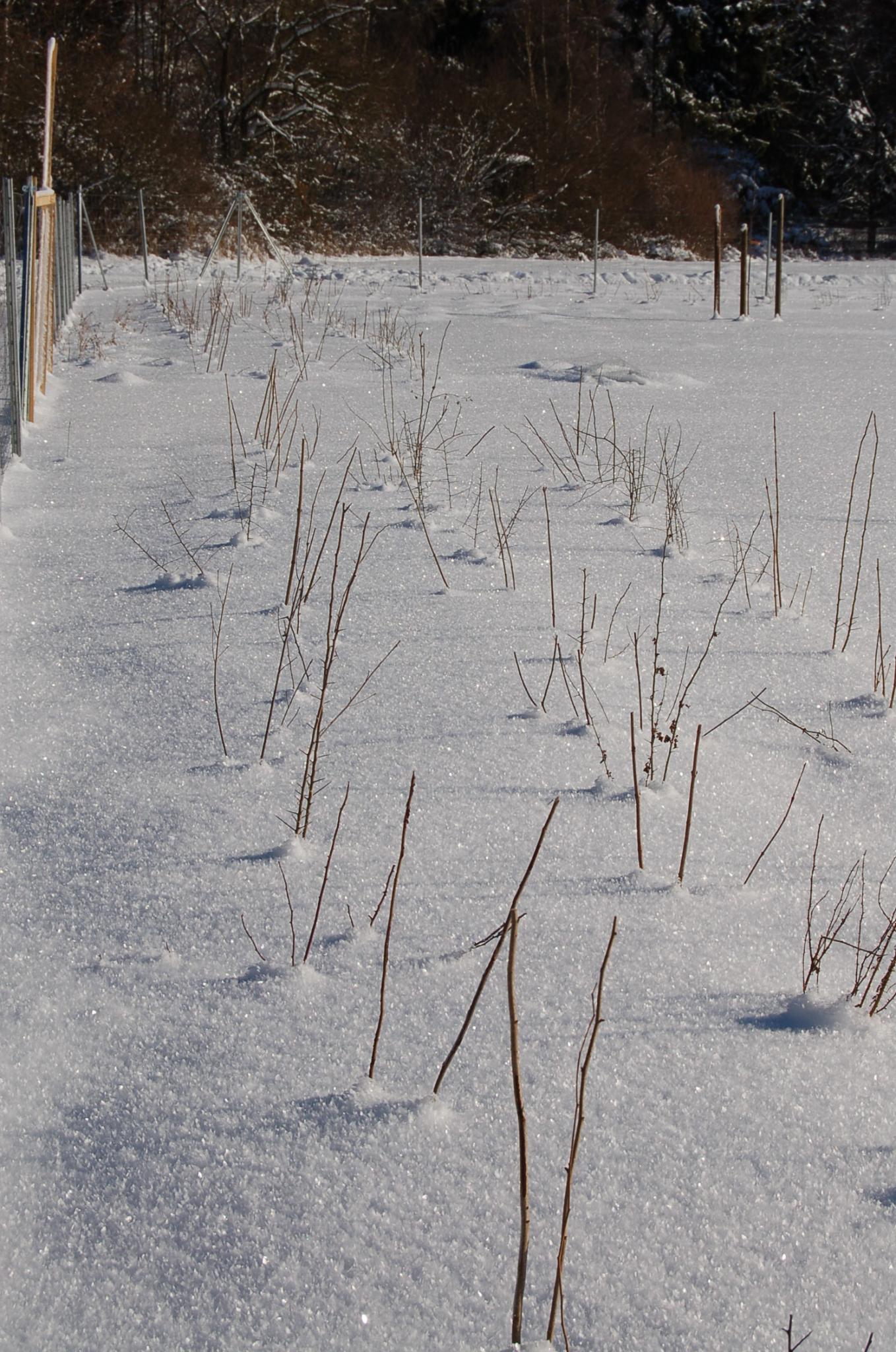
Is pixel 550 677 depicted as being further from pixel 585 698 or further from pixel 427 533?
pixel 427 533

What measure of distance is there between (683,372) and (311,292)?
21.9ft

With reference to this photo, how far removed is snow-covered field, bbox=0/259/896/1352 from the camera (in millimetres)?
1396

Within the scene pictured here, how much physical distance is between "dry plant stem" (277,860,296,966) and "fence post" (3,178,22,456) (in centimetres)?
307

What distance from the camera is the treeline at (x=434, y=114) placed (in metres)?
20.2

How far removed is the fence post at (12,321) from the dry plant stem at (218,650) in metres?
1.61

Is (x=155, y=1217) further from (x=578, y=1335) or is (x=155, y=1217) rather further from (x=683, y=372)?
(x=683, y=372)

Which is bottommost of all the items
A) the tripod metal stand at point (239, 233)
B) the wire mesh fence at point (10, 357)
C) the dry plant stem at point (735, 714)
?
the dry plant stem at point (735, 714)

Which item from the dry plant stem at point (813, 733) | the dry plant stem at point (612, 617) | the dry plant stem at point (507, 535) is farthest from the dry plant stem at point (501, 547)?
the dry plant stem at point (813, 733)

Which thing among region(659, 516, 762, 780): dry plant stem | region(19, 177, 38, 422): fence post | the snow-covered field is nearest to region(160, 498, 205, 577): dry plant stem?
the snow-covered field

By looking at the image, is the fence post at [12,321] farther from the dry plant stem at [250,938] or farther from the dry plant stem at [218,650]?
the dry plant stem at [250,938]

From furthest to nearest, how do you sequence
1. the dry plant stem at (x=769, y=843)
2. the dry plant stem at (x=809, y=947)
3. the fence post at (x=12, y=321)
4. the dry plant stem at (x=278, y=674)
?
the fence post at (x=12, y=321) < the dry plant stem at (x=278, y=674) < the dry plant stem at (x=769, y=843) < the dry plant stem at (x=809, y=947)

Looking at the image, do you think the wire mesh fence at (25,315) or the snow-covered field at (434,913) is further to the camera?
the wire mesh fence at (25,315)

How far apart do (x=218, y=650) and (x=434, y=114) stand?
26483 mm

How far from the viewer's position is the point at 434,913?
2.06m
